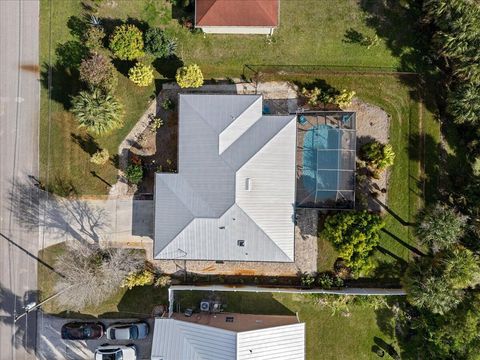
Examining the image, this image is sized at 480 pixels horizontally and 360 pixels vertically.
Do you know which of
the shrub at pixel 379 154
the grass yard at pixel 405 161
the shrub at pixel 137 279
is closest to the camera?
the shrub at pixel 379 154

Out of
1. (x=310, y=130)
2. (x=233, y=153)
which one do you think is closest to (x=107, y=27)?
(x=233, y=153)

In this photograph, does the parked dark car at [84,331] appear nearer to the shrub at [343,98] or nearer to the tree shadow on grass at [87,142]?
the tree shadow on grass at [87,142]

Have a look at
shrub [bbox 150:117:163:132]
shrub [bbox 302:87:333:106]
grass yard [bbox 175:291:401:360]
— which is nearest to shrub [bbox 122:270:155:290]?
grass yard [bbox 175:291:401:360]

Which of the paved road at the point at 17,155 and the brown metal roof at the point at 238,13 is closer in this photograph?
the brown metal roof at the point at 238,13

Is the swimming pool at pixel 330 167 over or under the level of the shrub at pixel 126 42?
under

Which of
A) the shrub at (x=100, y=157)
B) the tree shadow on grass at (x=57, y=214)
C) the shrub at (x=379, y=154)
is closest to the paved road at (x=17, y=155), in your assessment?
the tree shadow on grass at (x=57, y=214)

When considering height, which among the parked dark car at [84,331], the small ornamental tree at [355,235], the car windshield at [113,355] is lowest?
the car windshield at [113,355]

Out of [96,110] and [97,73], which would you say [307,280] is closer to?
[96,110]
